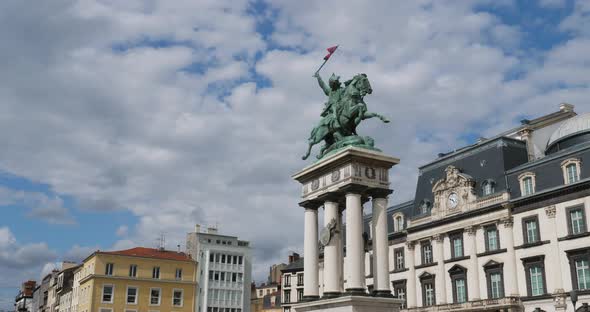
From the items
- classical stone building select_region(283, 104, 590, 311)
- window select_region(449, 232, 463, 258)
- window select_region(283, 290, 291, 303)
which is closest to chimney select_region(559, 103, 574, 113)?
classical stone building select_region(283, 104, 590, 311)

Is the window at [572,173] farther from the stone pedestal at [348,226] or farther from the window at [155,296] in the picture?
the window at [155,296]

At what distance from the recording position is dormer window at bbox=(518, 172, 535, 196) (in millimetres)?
50312

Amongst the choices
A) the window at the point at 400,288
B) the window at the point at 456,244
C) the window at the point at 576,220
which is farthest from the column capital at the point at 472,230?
the window at the point at 400,288

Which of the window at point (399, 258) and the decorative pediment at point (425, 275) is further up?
the window at point (399, 258)

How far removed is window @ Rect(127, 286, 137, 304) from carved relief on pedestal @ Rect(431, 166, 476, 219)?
37.5 metres

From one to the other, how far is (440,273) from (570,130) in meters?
16.5

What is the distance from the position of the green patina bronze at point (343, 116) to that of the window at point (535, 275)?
2801 centimetres

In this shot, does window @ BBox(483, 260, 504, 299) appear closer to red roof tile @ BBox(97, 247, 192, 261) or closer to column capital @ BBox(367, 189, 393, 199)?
column capital @ BBox(367, 189, 393, 199)

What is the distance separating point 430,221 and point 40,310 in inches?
3495

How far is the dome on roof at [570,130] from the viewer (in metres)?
53.8

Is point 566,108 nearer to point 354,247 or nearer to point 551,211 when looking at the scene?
point 551,211

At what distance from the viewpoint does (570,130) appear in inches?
2152

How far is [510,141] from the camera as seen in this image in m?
55.4

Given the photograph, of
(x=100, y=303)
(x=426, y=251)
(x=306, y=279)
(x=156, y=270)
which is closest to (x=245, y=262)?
(x=156, y=270)
